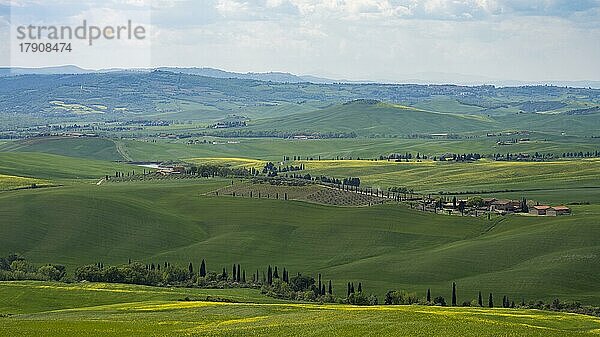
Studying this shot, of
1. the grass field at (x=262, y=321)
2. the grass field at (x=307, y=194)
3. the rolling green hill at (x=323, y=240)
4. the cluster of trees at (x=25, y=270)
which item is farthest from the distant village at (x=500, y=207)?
the grass field at (x=262, y=321)

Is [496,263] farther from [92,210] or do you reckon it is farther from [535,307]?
[92,210]

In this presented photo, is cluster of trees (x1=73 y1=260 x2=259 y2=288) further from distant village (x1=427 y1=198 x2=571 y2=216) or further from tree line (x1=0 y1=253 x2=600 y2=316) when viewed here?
distant village (x1=427 y1=198 x2=571 y2=216)

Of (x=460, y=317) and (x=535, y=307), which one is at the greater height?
(x=460, y=317)

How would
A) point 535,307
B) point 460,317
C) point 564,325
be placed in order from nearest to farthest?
point 460,317, point 564,325, point 535,307

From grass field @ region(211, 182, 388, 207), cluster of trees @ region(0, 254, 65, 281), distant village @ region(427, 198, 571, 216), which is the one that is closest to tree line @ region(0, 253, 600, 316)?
cluster of trees @ region(0, 254, 65, 281)

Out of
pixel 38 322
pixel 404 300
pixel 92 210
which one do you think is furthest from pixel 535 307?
pixel 92 210

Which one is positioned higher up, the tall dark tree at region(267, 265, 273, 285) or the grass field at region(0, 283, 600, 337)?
the grass field at region(0, 283, 600, 337)

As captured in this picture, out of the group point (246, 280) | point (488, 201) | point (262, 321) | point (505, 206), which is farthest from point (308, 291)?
point (488, 201)

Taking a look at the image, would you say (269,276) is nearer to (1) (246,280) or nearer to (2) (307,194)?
(1) (246,280)
